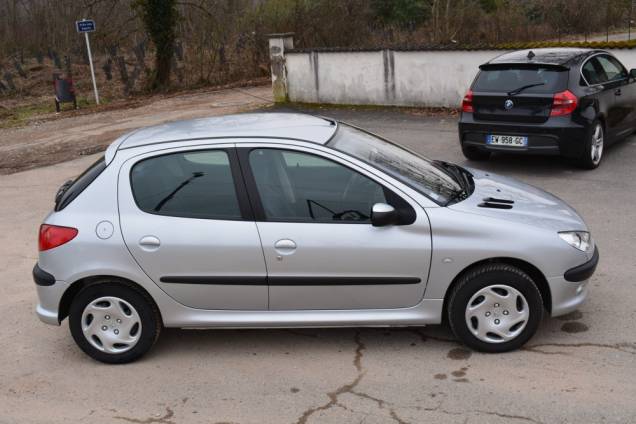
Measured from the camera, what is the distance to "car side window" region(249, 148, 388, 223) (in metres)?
4.71

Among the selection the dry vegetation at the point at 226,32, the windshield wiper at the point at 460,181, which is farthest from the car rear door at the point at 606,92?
the dry vegetation at the point at 226,32

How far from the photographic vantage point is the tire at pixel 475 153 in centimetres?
1009

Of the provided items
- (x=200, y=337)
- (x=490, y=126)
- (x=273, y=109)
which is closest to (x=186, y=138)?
(x=200, y=337)

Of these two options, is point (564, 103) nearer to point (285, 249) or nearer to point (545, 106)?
point (545, 106)

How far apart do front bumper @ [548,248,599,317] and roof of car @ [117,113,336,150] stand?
179cm

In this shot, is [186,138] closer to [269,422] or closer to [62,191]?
[62,191]

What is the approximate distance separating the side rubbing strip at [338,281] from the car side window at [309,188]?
0.37 meters

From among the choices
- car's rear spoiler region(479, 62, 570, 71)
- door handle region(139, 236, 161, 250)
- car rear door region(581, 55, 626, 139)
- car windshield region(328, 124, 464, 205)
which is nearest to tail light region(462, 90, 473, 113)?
car's rear spoiler region(479, 62, 570, 71)

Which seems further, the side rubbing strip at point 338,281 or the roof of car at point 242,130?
the roof of car at point 242,130

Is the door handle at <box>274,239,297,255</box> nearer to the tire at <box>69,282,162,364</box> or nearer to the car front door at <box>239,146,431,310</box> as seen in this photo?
the car front door at <box>239,146,431,310</box>

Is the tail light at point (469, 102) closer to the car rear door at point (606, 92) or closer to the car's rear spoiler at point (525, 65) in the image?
the car's rear spoiler at point (525, 65)

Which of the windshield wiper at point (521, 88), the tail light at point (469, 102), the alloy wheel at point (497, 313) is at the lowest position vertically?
the alloy wheel at point (497, 313)

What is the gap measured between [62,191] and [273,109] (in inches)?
434

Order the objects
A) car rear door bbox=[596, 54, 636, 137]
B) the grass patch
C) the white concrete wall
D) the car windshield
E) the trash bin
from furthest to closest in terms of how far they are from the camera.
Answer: the trash bin → the grass patch → the white concrete wall → car rear door bbox=[596, 54, 636, 137] → the car windshield
